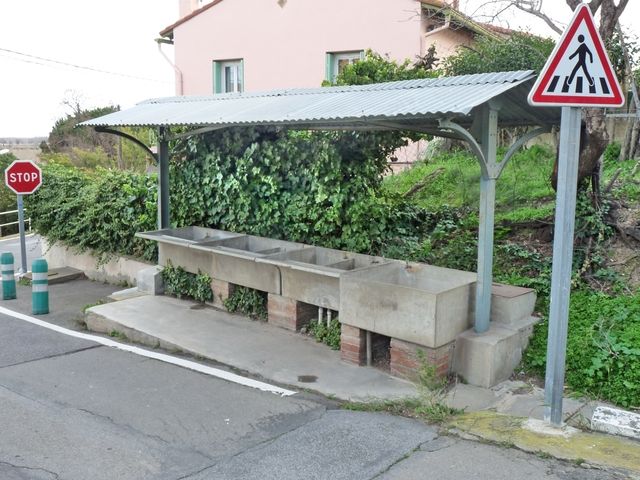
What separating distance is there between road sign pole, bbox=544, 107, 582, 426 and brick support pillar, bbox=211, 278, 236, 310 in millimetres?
4573

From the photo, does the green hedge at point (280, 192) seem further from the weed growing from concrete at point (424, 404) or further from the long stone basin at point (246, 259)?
the weed growing from concrete at point (424, 404)

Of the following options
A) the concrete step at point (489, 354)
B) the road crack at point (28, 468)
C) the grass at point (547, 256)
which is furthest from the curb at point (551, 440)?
the road crack at point (28, 468)

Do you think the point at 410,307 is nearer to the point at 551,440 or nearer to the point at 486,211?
the point at 486,211

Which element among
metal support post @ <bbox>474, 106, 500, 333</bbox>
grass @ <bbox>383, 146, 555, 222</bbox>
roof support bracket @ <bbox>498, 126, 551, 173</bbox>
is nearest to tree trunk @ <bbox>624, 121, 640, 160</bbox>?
grass @ <bbox>383, 146, 555, 222</bbox>

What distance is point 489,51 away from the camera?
11211 millimetres

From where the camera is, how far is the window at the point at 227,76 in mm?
19844

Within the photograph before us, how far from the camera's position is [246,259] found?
760cm

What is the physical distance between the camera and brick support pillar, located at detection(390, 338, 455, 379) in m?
5.61

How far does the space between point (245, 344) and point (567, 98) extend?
4.29 meters

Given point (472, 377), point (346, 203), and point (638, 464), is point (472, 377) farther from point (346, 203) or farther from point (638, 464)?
point (346, 203)

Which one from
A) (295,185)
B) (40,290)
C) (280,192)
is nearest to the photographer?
(295,185)

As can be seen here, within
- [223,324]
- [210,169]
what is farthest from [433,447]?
[210,169]

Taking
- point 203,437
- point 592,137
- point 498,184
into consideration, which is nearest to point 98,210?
point 498,184

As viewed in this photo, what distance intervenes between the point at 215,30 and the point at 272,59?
8.76ft
